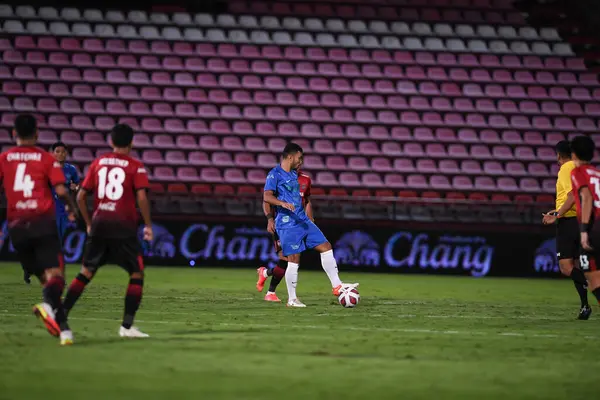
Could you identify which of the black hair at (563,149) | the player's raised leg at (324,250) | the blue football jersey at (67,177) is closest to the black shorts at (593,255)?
the black hair at (563,149)

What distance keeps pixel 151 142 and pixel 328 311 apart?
51.8 ft

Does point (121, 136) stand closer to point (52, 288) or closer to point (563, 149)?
point (52, 288)

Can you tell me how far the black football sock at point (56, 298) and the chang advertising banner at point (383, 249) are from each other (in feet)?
48.2

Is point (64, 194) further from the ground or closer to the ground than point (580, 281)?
further from the ground

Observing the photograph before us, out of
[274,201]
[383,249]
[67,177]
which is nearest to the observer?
[274,201]

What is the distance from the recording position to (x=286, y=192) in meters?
14.6

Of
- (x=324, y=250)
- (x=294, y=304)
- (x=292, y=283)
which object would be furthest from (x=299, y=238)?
(x=294, y=304)

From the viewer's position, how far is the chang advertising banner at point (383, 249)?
24188mm

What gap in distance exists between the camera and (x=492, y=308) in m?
15.2

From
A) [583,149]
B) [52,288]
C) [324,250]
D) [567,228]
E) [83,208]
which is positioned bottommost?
[52,288]

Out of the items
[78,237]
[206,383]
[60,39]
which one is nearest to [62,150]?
[78,237]

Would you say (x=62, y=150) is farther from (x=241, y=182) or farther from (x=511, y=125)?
(x=511, y=125)

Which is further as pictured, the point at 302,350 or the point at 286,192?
the point at 286,192

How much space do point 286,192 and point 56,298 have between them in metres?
5.76
